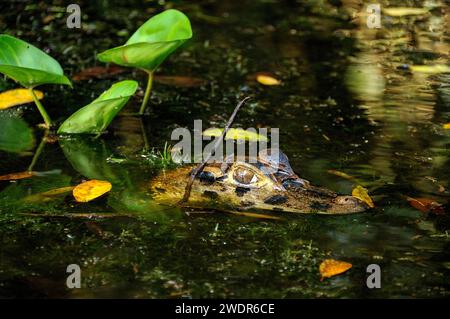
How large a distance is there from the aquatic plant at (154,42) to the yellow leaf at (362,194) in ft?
4.51

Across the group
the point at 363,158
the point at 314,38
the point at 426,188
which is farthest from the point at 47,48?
the point at 426,188

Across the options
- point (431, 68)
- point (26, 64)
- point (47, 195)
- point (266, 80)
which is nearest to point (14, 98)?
point (26, 64)

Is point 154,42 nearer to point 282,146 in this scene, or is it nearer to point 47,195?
point 282,146

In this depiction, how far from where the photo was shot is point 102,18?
280 inches

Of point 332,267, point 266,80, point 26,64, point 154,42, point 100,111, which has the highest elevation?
point 154,42

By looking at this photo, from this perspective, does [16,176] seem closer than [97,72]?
Yes

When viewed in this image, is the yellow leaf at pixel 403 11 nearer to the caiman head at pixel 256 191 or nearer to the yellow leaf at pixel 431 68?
the yellow leaf at pixel 431 68

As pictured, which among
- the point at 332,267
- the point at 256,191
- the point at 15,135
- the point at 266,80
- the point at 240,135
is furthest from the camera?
the point at 266,80

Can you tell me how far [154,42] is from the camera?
4.35 m

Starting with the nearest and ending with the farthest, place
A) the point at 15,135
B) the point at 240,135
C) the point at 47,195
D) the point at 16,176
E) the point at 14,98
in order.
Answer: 1. the point at 47,195
2. the point at 16,176
3. the point at 240,135
4. the point at 15,135
5. the point at 14,98

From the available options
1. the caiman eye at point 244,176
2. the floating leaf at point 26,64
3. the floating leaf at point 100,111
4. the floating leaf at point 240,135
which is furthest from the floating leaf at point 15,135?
the caiman eye at point 244,176

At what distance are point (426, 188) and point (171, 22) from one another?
71.2 inches

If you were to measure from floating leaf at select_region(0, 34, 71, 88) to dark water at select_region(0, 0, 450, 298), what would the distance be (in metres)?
0.40

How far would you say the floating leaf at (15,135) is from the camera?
4.46 meters
